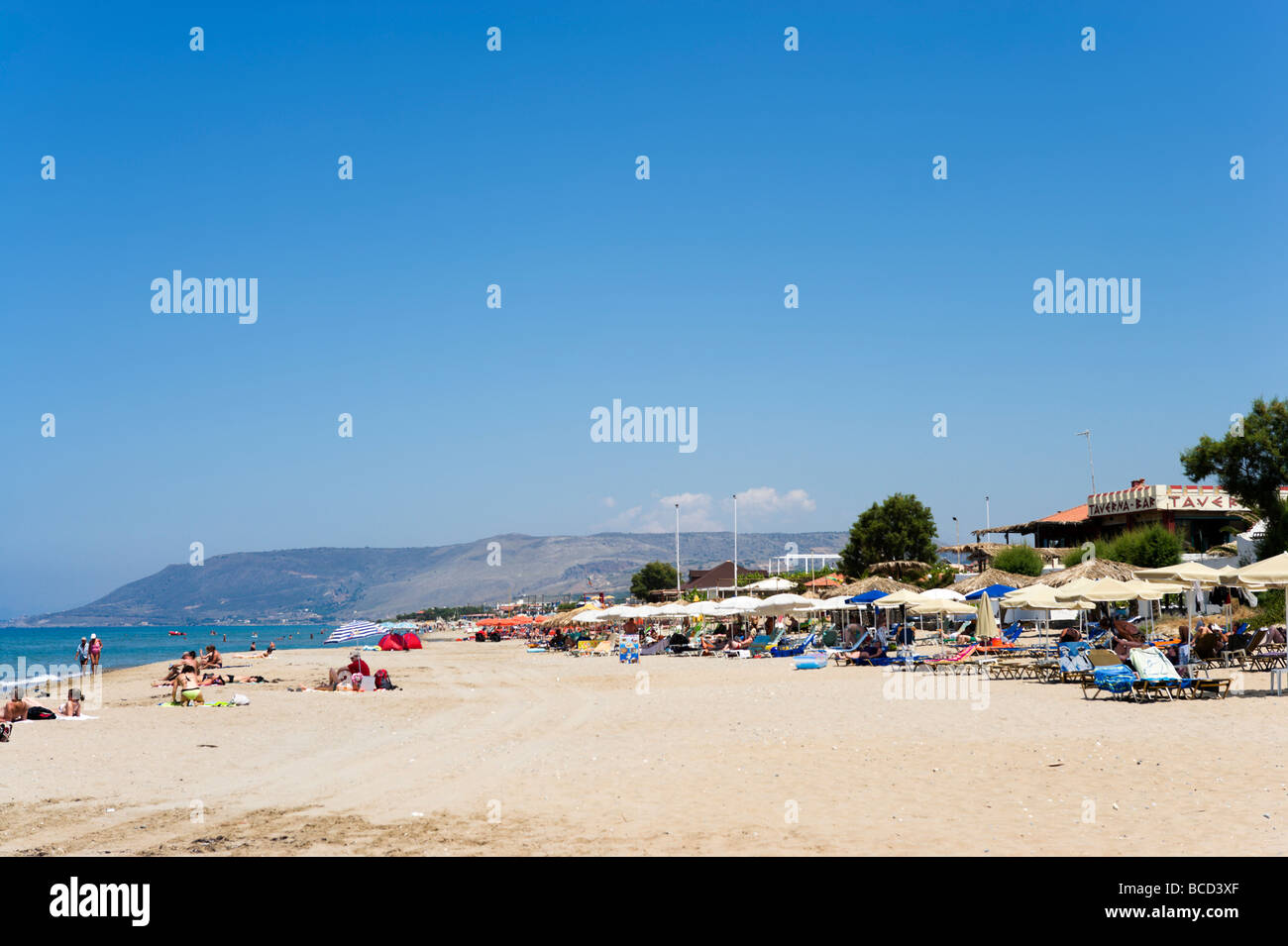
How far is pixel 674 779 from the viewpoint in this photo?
10.4 meters

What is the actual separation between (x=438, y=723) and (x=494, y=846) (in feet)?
31.6

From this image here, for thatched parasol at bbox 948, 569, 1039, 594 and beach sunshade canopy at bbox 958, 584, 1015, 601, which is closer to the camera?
beach sunshade canopy at bbox 958, 584, 1015, 601

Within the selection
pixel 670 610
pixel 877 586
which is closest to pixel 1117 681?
pixel 877 586

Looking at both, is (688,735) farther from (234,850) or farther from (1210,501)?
(1210,501)

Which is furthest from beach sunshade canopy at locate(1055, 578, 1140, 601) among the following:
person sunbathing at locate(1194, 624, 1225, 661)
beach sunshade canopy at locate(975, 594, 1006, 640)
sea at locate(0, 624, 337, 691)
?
sea at locate(0, 624, 337, 691)

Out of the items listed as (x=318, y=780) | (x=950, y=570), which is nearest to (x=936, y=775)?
(x=318, y=780)

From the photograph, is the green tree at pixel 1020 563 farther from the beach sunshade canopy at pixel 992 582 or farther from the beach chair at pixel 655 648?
the beach chair at pixel 655 648

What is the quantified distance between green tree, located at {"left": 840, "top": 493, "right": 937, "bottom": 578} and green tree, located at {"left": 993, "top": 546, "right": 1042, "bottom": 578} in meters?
16.8

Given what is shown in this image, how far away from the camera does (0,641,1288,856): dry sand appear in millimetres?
7641

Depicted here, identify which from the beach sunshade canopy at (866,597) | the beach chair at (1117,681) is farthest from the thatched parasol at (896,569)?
the beach chair at (1117,681)

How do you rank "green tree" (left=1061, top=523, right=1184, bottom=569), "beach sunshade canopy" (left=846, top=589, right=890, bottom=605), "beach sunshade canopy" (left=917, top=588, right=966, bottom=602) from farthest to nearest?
"green tree" (left=1061, top=523, right=1184, bottom=569) → "beach sunshade canopy" (left=846, top=589, right=890, bottom=605) → "beach sunshade canopy" (left=917, top=588, right=966, bottom=602)

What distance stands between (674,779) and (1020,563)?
132ft

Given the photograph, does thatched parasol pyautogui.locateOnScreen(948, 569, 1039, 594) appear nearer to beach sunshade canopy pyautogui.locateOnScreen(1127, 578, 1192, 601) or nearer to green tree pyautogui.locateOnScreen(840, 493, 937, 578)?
beach sunshade canopy pyautogui.locateOnScreen(1127, 578, 1192, 601)
